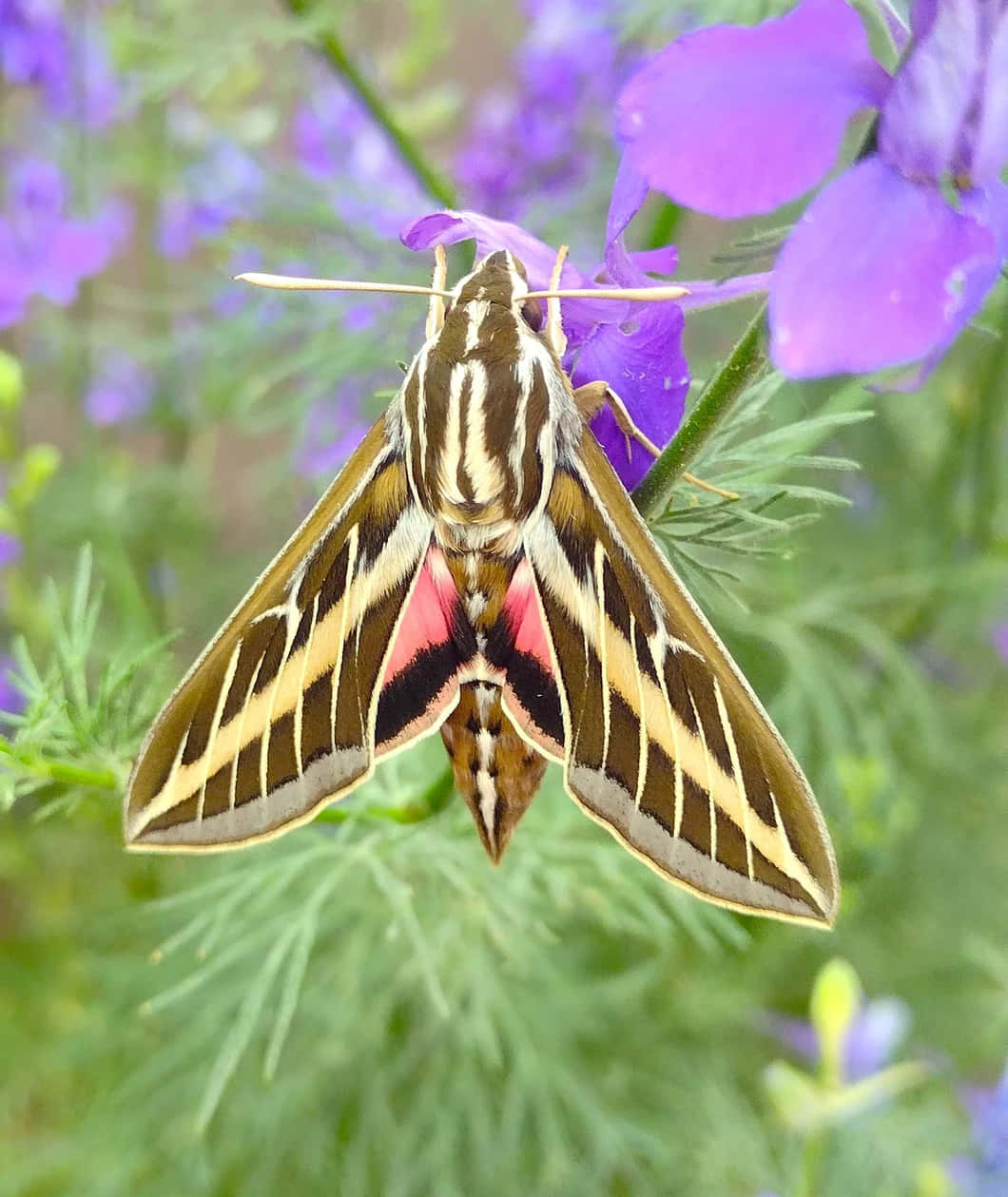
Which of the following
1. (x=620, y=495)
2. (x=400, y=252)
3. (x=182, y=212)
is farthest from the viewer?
(x=182, y=212)

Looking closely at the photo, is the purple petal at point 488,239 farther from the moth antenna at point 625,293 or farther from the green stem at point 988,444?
the green stem at point 988,444

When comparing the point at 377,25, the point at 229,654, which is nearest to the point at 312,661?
the point at 229,654

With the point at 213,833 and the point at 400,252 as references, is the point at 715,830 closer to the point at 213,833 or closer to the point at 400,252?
the point at 213,833

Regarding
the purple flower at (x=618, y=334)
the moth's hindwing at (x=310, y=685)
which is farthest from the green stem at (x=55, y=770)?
the purple flower at (x=618, y=334)

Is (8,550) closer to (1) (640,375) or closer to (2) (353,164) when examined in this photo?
(2) (353,164)

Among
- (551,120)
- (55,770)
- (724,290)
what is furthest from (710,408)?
(551,120)
